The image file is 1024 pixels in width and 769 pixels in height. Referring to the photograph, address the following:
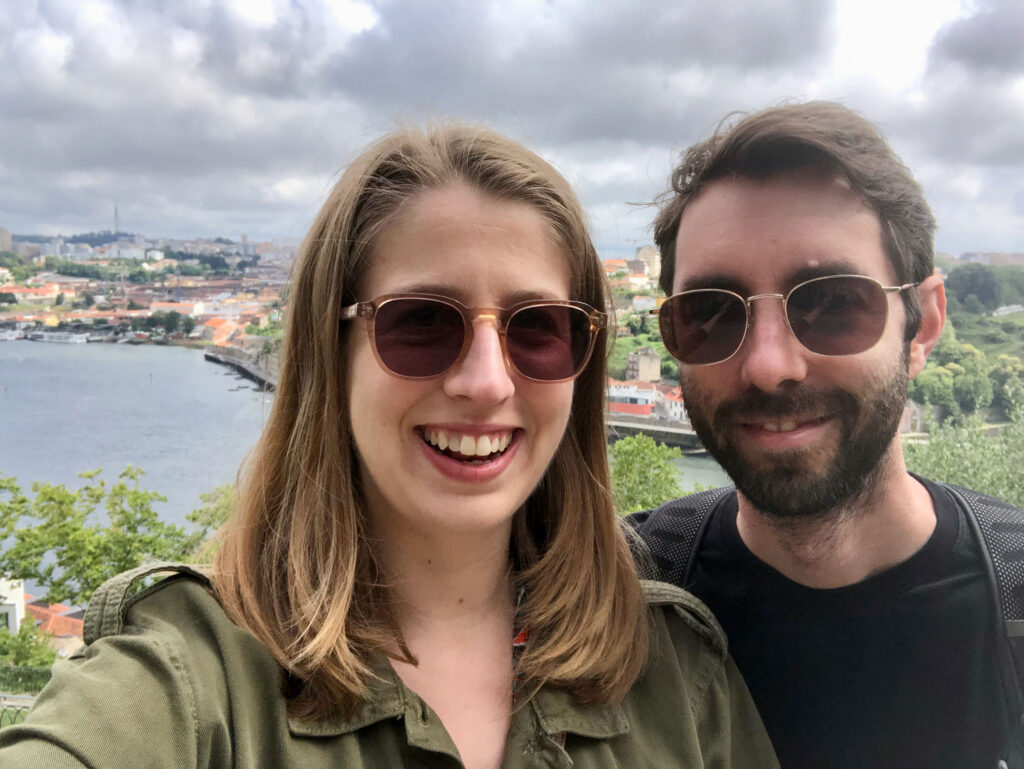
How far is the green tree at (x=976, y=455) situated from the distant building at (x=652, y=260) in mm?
3009

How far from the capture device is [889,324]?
4.70ft

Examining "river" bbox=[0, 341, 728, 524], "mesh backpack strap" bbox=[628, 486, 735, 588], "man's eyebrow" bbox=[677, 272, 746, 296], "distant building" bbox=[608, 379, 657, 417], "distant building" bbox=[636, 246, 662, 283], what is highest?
"distant building" bbox=[636, 246, 662, 283]

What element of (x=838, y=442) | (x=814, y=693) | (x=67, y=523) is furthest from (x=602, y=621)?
(x=67, y=523)

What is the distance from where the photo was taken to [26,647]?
11273mm

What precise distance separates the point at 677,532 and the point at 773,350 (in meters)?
0.53

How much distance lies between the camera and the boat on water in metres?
11.3

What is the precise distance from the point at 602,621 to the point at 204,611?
0.68 metres

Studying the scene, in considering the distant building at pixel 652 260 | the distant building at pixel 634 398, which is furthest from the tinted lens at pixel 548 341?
the distant building at pixel 652 260

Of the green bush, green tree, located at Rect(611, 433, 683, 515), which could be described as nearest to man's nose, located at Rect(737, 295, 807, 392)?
green tree, located at Rect(611, 433, 683, 515)

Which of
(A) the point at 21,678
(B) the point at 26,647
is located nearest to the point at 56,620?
(B) the point at 26,647

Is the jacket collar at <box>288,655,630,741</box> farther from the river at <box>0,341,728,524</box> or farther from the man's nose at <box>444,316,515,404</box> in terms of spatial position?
the river at <box>0,341,728,524</box>

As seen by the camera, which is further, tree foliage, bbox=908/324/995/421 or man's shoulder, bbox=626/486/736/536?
tree foliage, bbox=908/324/995/421

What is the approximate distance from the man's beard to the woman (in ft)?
1.10

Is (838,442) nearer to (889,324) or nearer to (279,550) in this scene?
(889,324)
